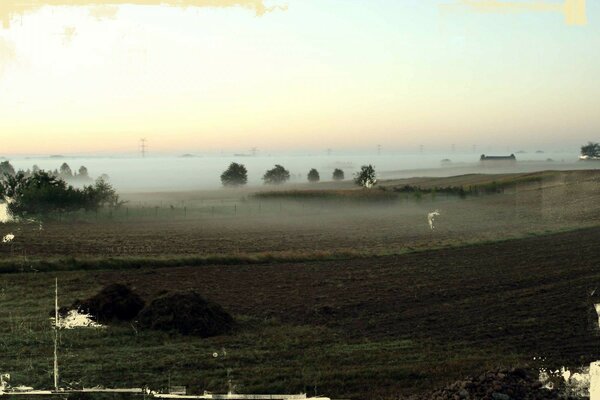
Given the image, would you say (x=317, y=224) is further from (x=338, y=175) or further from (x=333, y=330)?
(x=338, y=175)

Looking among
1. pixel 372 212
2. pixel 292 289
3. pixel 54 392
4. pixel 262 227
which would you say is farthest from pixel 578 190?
pixel 54 392

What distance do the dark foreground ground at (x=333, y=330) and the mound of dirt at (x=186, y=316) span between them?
1.59ft

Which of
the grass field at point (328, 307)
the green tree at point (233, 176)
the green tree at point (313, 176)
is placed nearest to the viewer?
the grass field at point (328, 307)

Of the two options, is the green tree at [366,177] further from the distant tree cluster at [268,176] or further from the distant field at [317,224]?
the distant field at [317,224]

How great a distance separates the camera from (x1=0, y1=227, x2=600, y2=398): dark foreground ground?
399 inches

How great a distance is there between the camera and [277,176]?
132 meters

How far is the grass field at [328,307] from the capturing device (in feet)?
34.1

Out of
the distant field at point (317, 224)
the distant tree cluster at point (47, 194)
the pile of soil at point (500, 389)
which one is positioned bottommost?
the distant field at point (317, 224)

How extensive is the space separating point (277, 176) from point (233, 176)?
14235mm

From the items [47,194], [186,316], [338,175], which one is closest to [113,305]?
[186,316]

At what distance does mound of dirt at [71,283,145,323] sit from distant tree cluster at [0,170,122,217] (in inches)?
1633

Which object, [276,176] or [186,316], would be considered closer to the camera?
[186,316]

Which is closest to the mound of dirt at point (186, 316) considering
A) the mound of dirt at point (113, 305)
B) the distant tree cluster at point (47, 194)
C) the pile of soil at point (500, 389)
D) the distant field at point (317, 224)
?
the mound of dirt at point (113, 305)

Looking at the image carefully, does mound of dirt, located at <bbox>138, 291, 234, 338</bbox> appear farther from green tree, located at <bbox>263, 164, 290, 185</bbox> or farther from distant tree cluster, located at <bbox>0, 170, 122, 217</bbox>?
green tree, located at <bbox>263, 164, 290, 185</bbox>
